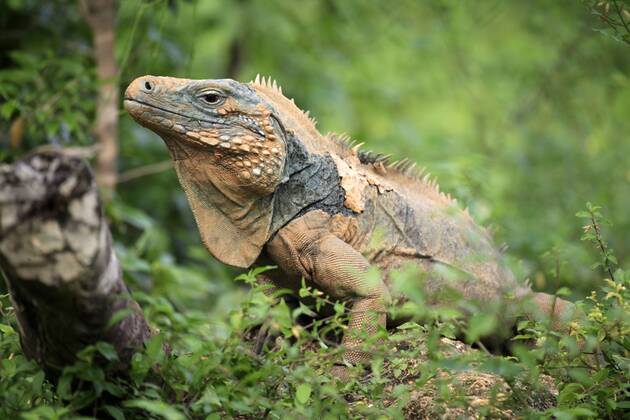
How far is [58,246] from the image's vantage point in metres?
3.51

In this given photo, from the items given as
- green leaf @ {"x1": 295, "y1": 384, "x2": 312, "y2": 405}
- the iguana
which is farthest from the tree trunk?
green leaf @ {"x1": 295, "y1": 384, "x2": 312, "y2": 405}

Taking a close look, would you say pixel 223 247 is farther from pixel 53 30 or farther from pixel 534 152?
pixel 534 152

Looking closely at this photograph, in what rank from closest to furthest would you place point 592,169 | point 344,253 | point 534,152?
point 344,253
point 592,169
point 534,152

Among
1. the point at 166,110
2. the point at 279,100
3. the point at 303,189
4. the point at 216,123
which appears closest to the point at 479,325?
the point at 303,189

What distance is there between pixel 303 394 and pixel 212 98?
1.97 metres

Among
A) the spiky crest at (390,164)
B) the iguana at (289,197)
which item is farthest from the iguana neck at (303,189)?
the spiky crest at (390,164)

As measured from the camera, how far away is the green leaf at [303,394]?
12.9 feet

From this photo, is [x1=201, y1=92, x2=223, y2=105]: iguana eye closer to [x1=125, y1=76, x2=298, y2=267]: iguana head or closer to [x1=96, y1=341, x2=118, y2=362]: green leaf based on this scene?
[x1=125, y1=76, x2=298, y2=267]: iguana head

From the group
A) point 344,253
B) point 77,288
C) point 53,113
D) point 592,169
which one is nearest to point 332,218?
point 344,253

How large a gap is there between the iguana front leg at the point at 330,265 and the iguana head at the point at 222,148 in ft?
0.51

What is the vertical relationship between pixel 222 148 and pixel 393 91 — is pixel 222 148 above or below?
above

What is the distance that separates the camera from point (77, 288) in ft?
11.8

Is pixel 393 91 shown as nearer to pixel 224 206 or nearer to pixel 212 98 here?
pixel 224 206

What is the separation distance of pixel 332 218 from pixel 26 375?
6.96ft
